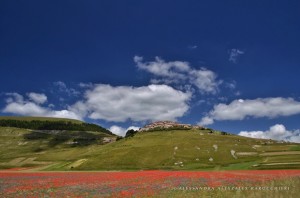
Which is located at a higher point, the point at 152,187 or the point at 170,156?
the point at 170,156

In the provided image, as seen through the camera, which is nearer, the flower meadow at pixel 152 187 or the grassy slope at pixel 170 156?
the flower meadow at pixel 152 187

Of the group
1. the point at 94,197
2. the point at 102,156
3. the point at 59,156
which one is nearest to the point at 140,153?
the point at 102,156

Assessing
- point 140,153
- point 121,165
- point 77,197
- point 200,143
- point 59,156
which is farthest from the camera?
point 59,156

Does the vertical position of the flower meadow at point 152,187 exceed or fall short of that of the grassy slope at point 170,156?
it falls short

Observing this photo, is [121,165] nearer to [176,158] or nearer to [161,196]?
[176,158]

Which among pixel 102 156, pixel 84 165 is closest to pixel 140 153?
pixel 102 156

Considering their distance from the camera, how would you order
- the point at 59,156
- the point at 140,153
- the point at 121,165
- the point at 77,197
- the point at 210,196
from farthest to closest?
the point at 59,156, the point at 140,153, the point at 121,165, the point at 77,197, the point at 210,196

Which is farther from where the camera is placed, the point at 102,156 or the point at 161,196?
the point at 102,156

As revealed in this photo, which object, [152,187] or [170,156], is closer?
[152,187]

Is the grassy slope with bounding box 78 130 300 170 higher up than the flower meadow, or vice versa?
the grassy slope with bounding box 78 130 300 170

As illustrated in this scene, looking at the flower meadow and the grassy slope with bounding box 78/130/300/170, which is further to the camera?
the grassy slope with bounding box 78/130/300/170

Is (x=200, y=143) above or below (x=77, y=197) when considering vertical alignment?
above

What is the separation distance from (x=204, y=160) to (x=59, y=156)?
89355 mm

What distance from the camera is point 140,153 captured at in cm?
13750
